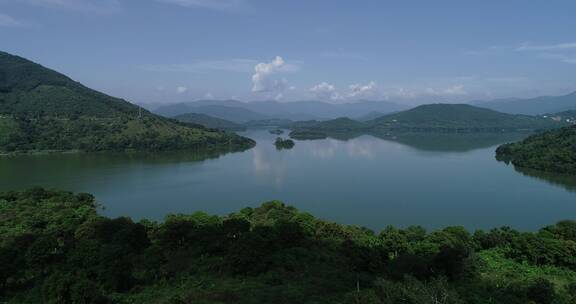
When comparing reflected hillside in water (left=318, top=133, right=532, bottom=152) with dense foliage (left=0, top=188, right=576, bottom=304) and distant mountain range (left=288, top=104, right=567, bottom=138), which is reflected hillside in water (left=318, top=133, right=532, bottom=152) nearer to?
distant mountain range (left=288, top=104, right=567, bottom=138)

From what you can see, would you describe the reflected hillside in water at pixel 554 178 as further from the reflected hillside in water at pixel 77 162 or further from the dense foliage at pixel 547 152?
the reflected hillside in water at pixel 77 162

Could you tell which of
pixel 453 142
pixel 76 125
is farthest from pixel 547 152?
pixel 76 125

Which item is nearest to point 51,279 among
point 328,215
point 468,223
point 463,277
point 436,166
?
point 463,277

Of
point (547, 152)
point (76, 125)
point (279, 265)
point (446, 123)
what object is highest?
point (446, 123)

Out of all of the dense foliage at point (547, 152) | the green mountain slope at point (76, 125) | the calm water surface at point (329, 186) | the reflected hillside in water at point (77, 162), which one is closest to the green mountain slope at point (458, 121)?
the dense foliage at point (547, 152)

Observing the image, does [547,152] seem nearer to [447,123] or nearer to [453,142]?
[453,142]

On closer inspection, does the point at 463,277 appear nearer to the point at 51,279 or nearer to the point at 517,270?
the point at 517,270
